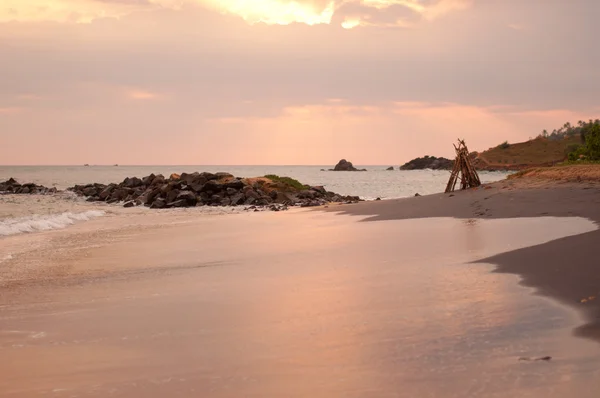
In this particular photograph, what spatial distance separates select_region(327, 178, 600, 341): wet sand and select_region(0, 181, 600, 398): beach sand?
0.26 feet

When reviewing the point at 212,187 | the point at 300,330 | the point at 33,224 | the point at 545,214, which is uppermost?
the point at 212,187

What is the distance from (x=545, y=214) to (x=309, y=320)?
10.4 metres

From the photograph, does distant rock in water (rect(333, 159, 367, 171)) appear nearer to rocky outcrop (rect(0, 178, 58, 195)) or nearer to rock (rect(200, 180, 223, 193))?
rocky outcrop (rect(0, 178, 58, 195))

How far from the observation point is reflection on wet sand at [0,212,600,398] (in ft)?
14.2

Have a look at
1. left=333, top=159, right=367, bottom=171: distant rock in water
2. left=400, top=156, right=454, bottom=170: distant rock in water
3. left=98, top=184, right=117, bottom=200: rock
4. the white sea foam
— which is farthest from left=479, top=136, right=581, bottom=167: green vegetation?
the white sea foam

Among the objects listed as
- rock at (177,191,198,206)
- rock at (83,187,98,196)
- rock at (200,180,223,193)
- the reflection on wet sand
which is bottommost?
the reflection on wet sand

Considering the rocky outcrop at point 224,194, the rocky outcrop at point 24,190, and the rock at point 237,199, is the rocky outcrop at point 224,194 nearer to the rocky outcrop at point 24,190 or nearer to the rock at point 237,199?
the rock at point 237,199

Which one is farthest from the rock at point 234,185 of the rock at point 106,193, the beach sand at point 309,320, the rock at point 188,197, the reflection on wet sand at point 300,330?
the reflection on wet sand at point 300,330

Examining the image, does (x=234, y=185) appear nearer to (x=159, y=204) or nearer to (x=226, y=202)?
(x=226, y=202)

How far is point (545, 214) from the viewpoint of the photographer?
14555mm

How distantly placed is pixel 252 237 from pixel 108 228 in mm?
7832

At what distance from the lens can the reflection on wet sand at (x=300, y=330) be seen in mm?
4336

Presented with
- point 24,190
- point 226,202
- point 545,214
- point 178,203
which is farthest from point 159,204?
point 24,190

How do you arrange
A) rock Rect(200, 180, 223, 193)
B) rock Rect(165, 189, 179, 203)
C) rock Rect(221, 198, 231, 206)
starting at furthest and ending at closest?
rock Rect(200, 180, 223, 193) → rock Rect(165, 189, 179, 203) → rock Rect(221, 198, 231, 206)
